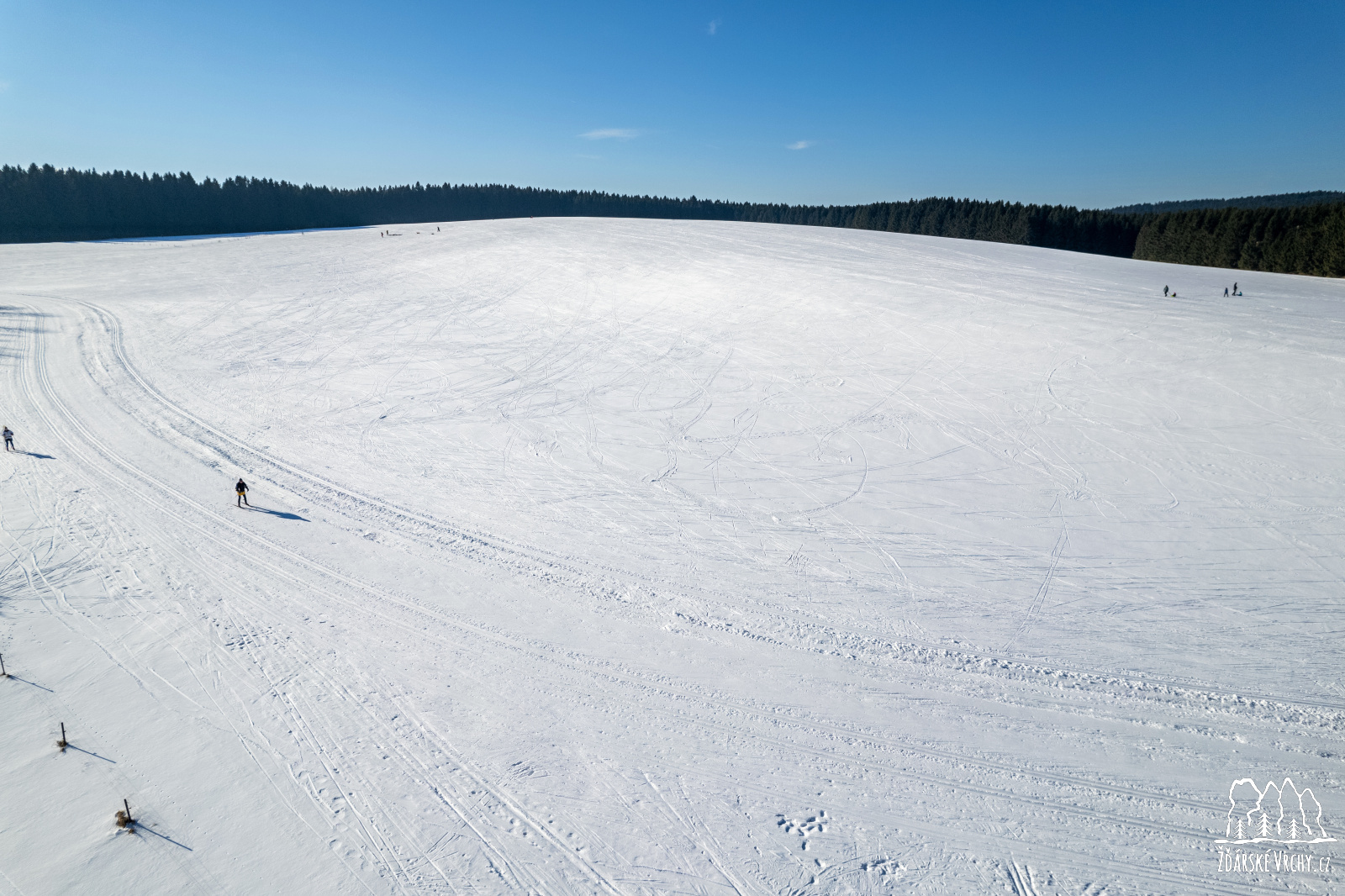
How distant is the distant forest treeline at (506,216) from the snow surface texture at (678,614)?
1266 inches

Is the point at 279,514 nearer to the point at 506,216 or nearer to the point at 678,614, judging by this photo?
the point at 678,614

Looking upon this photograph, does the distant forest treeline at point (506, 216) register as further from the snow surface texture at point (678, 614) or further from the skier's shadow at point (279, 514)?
the skier's shadow at point (279, 514)

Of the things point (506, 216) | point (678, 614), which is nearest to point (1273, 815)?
point (678, 614)

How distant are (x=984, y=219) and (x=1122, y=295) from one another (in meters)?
50.9

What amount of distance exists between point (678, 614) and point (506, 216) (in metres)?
102

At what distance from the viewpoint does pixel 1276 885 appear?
220 inches

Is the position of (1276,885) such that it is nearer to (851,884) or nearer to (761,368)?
(851,884)

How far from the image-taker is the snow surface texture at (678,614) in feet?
19.7

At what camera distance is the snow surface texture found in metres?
5.99

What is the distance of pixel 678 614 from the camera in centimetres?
968

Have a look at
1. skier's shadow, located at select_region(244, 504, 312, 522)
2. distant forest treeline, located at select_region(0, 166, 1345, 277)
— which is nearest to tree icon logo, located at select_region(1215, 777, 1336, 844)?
skier's shadow, located at select_region(244, 504, 312, 522)

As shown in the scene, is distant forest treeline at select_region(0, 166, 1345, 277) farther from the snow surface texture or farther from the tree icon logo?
the tree icon logo

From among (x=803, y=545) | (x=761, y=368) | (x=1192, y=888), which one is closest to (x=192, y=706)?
(x=803, y=545)

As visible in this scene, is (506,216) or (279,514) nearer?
(279,514)
